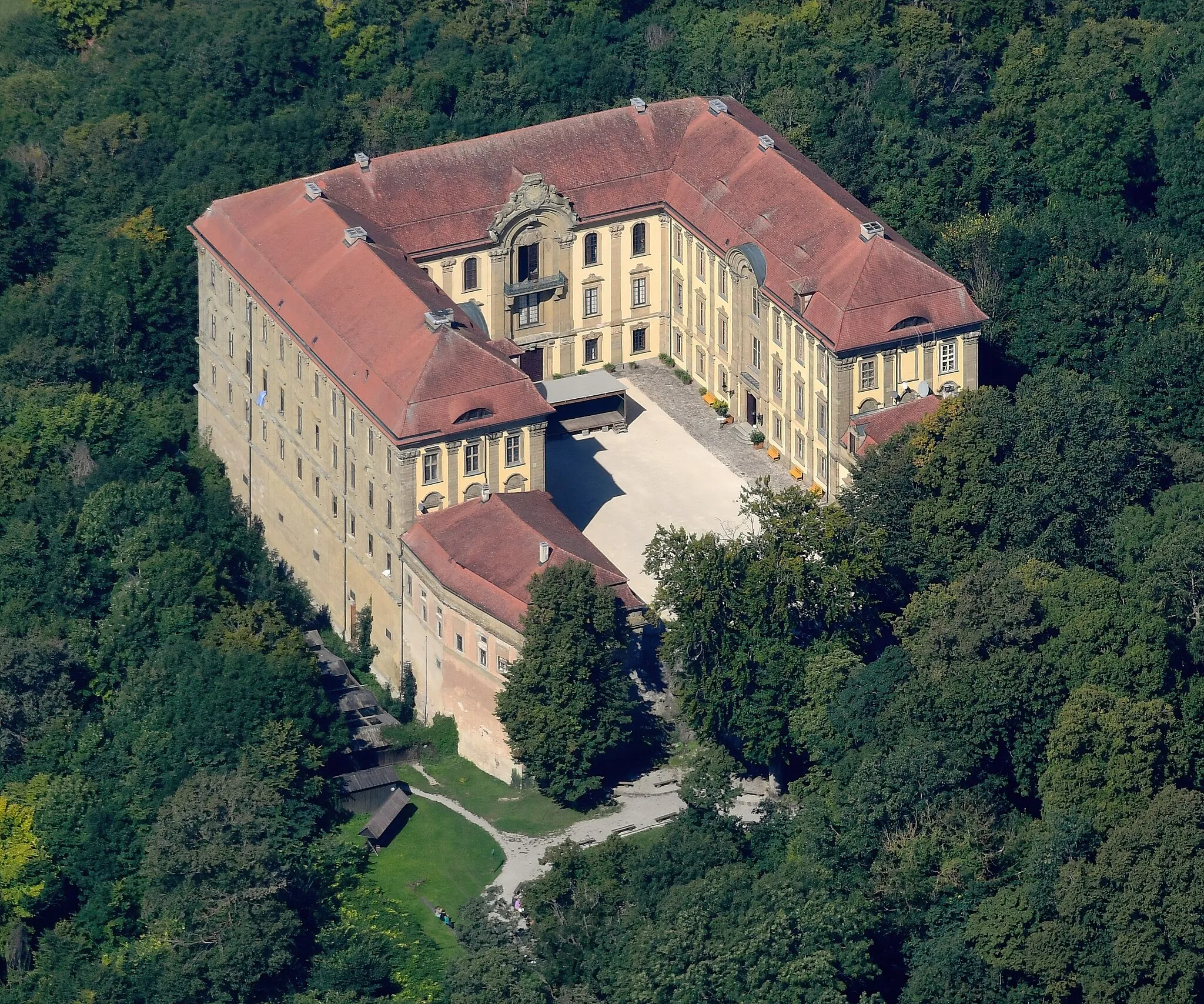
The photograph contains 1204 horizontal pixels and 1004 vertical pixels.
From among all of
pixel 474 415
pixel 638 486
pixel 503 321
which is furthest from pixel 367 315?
pixel 638 486

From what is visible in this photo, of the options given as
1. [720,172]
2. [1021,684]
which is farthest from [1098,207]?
[1021,684]

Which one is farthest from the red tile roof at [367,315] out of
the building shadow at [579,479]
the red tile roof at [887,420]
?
the red tile roof at [887,420]

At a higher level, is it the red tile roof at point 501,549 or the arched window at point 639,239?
the arched window at point 639,239

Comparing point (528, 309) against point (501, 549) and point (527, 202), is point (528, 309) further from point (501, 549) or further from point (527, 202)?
point (501, 549)

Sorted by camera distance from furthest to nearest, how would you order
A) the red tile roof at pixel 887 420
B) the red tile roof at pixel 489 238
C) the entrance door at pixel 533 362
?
1. the entrance door at pixel 533 362
2. the red tile roof at pixel 887 420
3. the red tile roof at pixel 489 238

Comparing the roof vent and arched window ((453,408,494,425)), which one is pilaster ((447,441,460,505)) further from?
the roof vent

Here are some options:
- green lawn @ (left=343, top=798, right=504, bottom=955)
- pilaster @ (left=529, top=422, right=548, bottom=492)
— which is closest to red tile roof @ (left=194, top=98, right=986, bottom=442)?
pilaster @ (left=529, top=422, right=548, bottom=492)

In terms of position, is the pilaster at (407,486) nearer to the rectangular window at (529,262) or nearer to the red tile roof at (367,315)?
the red tile roof at (367,315)
